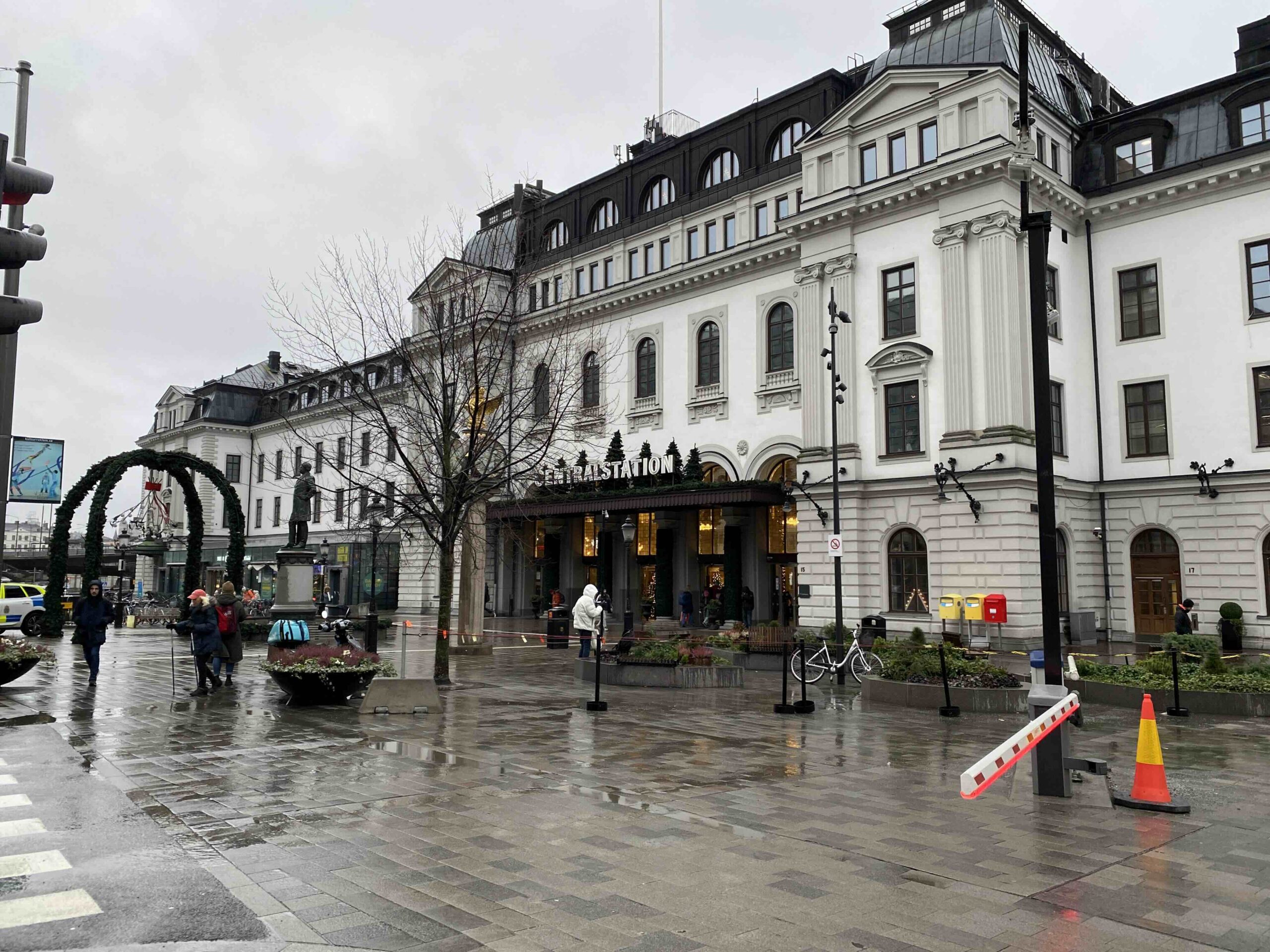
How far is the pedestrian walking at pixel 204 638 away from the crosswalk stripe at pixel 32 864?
9.75 meters

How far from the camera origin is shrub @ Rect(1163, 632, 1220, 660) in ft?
67.8

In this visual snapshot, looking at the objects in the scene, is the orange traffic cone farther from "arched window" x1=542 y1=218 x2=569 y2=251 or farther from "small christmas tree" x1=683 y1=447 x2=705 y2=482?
"arched window" x1=542 y1=218 x2=569 y2=251

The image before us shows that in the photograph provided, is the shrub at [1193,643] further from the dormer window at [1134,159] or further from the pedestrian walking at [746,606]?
the dormer window at [1134,159]

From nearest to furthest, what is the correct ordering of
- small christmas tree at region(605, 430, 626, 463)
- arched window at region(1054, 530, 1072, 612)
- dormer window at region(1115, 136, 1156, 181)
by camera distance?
arched window at region(1054, 530, 1072, 612), dormer window at region(1115, 136, 1156, 181), small christmas tree at region(605, 430, 626, 463)

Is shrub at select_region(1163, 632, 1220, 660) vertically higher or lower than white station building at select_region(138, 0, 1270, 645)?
lower

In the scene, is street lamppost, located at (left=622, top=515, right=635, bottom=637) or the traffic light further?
street lamppost, located at (left=622, top=515, right=635, bottom=637)

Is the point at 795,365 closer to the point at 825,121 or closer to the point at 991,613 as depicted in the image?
the point at 825,121

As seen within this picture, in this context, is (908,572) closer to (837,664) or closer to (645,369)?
(837,664)

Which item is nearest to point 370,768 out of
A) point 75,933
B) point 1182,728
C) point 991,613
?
point 75,933

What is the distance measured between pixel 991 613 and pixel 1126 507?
731 cm

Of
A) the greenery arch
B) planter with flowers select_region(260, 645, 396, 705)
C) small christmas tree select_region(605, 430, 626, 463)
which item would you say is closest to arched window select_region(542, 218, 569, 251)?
small christmas tree select_region(605, 430, 626, 463)

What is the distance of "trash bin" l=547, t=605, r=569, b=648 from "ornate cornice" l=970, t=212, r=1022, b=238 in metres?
17.5

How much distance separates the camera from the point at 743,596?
36375 mm

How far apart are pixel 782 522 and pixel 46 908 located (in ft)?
110
